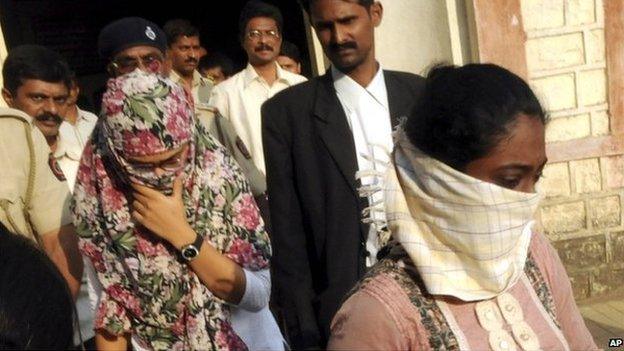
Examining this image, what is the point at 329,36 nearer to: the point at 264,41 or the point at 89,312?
the point at 89,312

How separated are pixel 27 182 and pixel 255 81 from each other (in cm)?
244

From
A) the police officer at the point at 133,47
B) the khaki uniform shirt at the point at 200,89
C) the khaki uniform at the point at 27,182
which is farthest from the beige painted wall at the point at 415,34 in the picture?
the khaki uniform at the point at 27,182

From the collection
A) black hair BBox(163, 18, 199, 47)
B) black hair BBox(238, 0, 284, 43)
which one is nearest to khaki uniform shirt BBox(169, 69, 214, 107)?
black hair BBox(163, 18, 199, 47)

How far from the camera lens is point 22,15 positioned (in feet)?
31.9

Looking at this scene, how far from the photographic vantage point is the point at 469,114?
5.54ft

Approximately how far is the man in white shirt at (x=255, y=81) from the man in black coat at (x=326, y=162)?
1.60 meters

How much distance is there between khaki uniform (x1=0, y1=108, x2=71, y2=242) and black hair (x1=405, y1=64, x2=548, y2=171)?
1454 millimetres

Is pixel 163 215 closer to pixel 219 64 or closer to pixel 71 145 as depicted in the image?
pixel 71 145

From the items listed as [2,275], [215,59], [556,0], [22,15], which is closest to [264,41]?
[556,0]

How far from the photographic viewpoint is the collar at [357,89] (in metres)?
2.94

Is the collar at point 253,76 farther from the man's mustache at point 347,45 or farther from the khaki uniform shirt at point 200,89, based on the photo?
the man's mustache at point 347,45

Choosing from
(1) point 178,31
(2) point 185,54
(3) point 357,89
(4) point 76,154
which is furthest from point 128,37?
(1) point 178,31

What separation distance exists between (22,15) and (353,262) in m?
8.04

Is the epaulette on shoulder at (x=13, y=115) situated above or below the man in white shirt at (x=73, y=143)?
above
